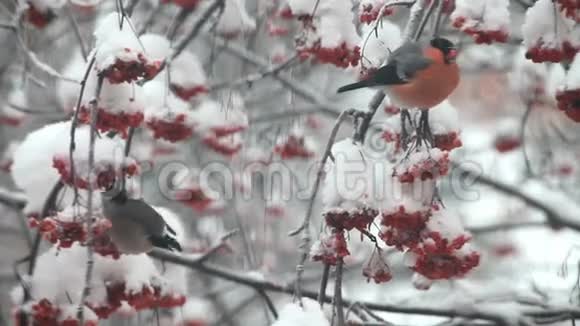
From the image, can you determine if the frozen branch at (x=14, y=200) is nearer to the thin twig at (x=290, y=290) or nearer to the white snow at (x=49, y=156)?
the white snow at (x=49, y=156)

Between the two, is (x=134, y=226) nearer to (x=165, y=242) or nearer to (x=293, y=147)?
(x=165, y=242)

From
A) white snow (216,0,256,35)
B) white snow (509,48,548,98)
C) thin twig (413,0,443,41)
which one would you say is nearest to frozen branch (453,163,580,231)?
white snow (509,48,548,98)

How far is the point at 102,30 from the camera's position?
2.36 meters

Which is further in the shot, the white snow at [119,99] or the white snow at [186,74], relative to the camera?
the white snow at [186,74]

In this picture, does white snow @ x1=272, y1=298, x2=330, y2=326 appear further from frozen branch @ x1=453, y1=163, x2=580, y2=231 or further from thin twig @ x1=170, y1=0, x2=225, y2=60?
frozen branch @ x1=453, y1=163, x2=580, y2=231

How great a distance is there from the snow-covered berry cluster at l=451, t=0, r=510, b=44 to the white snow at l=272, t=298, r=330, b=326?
3.23 ft

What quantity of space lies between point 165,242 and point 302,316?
3.06ft

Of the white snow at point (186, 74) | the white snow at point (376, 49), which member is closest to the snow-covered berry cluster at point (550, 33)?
the white snow at point (376, 49)

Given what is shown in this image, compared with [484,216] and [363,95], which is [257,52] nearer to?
[363,95]

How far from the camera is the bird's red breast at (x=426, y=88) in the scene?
225cm

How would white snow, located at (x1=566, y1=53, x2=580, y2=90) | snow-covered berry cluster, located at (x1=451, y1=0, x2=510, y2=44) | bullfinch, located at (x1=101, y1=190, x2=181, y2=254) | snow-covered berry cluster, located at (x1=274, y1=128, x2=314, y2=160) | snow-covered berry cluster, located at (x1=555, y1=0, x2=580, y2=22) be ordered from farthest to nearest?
snow-covered berry cluster, located at (x1=274, y1=128, x2=314, y2=160), bullfinch, located at (x1=101, y1=190, x2=181, y2=254), snow-covered berry cluster, located at (x1=451, y1=0, x2=510, y2=44), white snow, located at (x1=566, y1=53, x2=580, y2=90), snow-covered berry cluster, located at (x1=555, y1=0, x2=580, y2=22)

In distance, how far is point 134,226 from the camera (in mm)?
2648

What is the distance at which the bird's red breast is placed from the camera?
88.5 inches

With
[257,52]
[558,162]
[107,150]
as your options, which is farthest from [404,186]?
[558,162]
